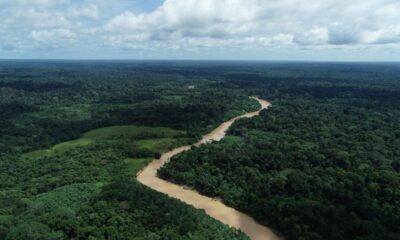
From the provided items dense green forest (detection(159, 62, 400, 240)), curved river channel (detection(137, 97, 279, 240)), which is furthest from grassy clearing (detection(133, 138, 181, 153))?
dense green forest (detection(159, 62, 400, 240))

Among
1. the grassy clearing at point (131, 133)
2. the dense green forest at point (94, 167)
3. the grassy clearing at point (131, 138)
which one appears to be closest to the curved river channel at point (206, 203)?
the dense green forest at point (94, 167)

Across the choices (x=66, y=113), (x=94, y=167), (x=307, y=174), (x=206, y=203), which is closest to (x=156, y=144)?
(x=94, y=167)

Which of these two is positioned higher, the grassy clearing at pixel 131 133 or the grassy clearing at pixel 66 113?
the grassy clearing at pixel 131 133

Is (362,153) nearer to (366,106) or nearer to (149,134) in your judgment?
(149,134)

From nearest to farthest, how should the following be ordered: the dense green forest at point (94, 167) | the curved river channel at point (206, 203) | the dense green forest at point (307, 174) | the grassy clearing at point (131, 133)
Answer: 1. the dense green forest at point (94, 167)
2. the dense green forest at point (307, 174)
3. the curved river channel at point (206, 203)
4. the grassy clearing at point (131, 133)

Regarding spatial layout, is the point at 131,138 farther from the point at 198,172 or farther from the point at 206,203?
the point at 206,203

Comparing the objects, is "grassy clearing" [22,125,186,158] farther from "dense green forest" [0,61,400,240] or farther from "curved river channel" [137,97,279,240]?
"curved river channel" [137,97,279,240]

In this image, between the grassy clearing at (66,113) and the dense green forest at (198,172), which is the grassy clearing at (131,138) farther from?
the grassy clearing at (66,113)

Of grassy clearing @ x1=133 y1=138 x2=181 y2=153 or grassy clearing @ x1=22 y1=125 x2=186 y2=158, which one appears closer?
grassy clearing @ x1=133 y1=138 x2=181 y2=153

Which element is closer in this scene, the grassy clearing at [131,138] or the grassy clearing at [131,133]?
the grassy clearing at [131,138]
